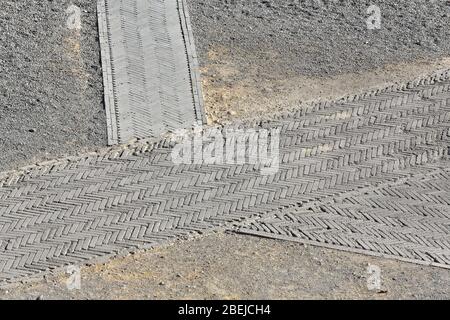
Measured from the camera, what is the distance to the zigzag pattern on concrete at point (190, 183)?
1164cm

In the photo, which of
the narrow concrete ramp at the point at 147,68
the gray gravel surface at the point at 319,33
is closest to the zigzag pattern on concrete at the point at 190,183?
the narrow concrete ramp at the point at 147,68

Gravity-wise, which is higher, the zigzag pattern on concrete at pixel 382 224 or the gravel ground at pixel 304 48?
the gravel ground at pixel 304 48

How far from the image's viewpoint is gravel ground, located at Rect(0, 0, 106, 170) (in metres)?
13.2

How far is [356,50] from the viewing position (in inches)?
594

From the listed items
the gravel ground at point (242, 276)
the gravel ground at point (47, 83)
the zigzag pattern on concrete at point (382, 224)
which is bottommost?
the gravel ground at point (242, 276)

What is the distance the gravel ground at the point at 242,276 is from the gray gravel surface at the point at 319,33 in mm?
4081

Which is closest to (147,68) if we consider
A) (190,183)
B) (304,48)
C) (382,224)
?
(304,48)

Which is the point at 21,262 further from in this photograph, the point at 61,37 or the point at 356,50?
the point at 356,50

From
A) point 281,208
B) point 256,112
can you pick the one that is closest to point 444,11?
point 256,112

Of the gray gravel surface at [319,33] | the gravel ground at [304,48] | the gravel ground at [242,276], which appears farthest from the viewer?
the gray gravel surface at [319,33]

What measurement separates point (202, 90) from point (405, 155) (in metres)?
3.26

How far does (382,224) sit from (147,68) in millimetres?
4876

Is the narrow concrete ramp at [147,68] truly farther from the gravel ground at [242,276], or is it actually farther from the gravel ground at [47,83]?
the gravel ground at [242,276]

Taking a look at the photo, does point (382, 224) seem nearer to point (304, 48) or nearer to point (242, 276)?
point (242, 276)
